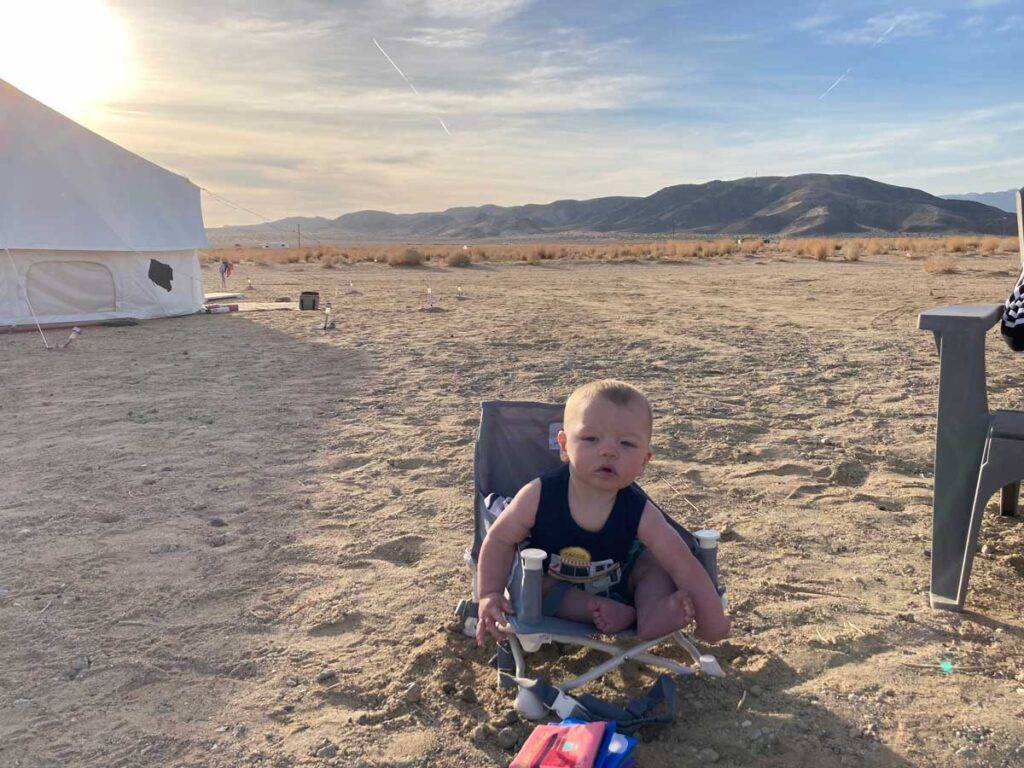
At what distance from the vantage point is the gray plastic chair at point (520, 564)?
2238 mm

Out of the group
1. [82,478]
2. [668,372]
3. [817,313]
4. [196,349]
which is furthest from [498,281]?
[82,478]

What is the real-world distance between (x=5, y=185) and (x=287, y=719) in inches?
500

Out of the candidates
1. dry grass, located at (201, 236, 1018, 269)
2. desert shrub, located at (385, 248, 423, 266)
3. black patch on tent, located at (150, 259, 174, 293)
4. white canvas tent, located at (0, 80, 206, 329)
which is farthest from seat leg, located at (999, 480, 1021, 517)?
desert shrub, located at (385, 248, 423, 266)

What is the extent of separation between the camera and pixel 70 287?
12.5 meters

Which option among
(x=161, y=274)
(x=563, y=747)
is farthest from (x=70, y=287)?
(x=563, y=747)

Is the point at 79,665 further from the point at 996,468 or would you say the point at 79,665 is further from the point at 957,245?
the point at 957,245

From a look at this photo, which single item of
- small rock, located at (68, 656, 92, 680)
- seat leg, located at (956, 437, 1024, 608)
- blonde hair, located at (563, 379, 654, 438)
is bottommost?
small rock, located at (68, 656, 92, 680)

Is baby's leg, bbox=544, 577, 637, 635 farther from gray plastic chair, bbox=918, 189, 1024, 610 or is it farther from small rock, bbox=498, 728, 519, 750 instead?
gray plastic chair, bbox=918, 189, 1024, 610

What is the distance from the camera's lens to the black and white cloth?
2.97 m

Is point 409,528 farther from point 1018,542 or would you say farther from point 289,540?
point 1018,542

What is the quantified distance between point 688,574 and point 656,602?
5.1 inches

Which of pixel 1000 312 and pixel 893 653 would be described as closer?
pixel 893 653

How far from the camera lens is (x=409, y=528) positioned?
3629 mm

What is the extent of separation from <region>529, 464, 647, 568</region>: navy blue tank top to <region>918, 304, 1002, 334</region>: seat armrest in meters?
1.16
